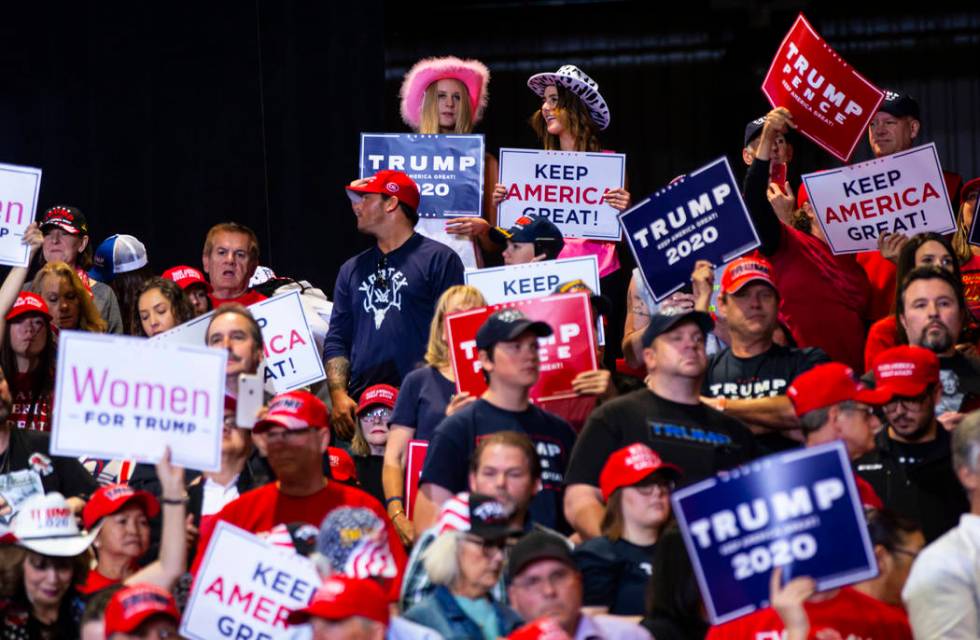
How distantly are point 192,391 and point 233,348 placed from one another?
88 centimetres

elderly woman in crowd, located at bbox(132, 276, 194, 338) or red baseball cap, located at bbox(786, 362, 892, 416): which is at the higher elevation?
elderly woman in crowd, located at bbox(132, 276, 194, 338)

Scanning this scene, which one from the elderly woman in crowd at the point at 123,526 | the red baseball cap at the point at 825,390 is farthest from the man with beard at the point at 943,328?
the elderly woman in crowd at the point at 123,526

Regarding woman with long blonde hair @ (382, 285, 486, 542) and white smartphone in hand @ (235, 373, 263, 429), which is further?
woman with long blonde hair @ (382, 285, 486, 542)

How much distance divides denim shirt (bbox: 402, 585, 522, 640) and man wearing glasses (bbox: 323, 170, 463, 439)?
2.89 m

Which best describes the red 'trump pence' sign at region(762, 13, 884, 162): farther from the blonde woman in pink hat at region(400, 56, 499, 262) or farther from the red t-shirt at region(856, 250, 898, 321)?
the blonde woman in pink hat at region(400, 56, 499, 262)

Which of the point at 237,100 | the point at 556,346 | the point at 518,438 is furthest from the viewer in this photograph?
the point at 237,100

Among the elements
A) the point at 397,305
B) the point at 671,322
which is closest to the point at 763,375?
the point at 671,322

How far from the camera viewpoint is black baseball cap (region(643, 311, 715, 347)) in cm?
656

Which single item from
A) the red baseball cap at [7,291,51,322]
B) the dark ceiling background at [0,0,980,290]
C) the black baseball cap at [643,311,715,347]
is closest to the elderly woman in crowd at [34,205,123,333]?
the red baseball cap at [7,291,51,322]

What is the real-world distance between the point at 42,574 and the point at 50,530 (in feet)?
0.60

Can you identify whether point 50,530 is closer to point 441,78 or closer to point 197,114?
point 441,78

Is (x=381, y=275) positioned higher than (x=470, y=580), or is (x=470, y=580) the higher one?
(x=381, y=275)

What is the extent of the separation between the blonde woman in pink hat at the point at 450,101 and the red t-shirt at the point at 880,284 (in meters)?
1.82

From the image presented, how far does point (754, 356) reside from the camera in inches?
279
